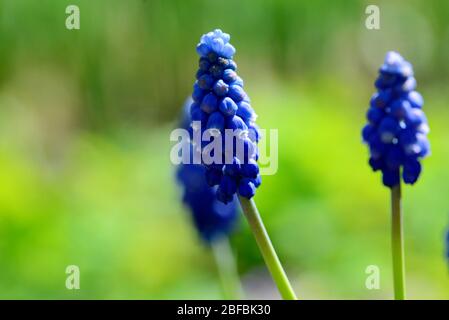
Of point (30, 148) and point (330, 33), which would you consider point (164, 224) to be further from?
point (330, 33)

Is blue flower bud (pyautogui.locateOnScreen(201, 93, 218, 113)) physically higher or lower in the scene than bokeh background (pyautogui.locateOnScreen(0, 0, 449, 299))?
lower

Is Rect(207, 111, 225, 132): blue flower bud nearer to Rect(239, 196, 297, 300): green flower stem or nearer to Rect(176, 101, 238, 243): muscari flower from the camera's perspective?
Rect(239, 196, 297, 300): green flower stem

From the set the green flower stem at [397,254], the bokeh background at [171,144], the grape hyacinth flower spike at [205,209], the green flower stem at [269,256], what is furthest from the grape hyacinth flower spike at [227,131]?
the bokeh background at [171,144]

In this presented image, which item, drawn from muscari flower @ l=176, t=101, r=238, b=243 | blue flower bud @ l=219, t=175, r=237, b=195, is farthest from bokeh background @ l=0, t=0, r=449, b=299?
blue flower bud @ l=219, t=175, r=237, b=195

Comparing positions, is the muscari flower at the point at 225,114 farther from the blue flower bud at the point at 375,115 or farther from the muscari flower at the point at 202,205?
the muscari flower at the point at 202,205

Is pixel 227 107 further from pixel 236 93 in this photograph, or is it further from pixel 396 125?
pixel 396 125

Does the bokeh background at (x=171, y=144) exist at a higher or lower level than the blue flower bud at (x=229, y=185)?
higher
